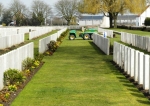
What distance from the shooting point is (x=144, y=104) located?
7.99 meters

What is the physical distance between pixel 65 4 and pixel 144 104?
102802mm

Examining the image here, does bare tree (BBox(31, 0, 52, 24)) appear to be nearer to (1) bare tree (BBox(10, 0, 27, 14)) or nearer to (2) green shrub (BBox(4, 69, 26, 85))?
(1) bare tree (BBox(10, 0, 27, 14))

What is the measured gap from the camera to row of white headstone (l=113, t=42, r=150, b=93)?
9305 mm

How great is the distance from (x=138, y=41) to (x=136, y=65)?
53.1 feet

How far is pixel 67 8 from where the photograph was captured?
360ft

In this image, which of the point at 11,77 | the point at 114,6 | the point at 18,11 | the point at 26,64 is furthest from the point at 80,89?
the point at 18,11

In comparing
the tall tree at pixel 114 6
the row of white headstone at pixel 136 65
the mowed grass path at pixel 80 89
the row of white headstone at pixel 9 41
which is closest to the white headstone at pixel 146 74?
the row of white headstone at pixel 136 65

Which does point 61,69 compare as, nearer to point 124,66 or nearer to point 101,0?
point 124,66

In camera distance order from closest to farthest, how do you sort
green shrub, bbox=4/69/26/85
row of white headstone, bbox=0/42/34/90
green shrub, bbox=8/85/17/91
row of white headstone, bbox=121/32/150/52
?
green shrub, bbox=8/85/17/91 < row of white headstone, bbox=0/42/34/90 < green shrub, bbox=4/69/26/85 < row of white headstone, bbox=121/32/150/52

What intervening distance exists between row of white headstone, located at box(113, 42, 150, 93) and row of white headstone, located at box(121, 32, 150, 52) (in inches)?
402

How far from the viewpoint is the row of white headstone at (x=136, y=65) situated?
930 cm

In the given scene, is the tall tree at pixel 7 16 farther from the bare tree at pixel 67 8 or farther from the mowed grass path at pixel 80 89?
the mowed grass path at pixel 80 89

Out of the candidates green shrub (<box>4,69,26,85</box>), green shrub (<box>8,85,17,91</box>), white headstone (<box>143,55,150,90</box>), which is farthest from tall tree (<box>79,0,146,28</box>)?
green shrub (<box>8,85,17,91</box>)

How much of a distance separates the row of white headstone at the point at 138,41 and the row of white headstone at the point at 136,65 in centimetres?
1022
